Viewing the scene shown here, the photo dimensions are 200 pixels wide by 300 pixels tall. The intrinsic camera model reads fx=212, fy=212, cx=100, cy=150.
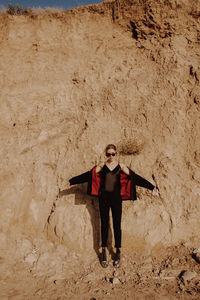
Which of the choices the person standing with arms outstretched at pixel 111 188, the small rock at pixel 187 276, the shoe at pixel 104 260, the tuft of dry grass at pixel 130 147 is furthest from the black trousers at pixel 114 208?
the tuft of dry grass at pixel 130 147

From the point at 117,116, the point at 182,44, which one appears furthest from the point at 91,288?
the point at 182,44

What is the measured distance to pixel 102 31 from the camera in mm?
6297

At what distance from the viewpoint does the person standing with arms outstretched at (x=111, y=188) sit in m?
3.75

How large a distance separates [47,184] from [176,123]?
10.9ft

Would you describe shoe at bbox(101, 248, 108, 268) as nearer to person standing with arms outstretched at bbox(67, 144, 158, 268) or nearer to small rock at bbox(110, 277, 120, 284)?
person standing with arms outstretched at bbox(67, 144, 158, 268)

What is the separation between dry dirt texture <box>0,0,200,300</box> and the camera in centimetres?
370

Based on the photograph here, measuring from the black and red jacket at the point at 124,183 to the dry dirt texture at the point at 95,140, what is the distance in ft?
1.83

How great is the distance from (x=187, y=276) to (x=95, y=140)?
10.5 ft

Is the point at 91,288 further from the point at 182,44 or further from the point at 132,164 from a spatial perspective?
the point at 182,44

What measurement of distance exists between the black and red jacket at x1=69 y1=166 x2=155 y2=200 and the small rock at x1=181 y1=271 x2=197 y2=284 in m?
1.41

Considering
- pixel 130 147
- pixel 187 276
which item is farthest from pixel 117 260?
pixel 130 147

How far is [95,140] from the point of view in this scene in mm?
5086

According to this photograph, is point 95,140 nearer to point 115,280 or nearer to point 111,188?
point 111,188

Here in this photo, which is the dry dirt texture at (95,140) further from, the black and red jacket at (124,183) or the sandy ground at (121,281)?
the black and red jacket at (124,183)
